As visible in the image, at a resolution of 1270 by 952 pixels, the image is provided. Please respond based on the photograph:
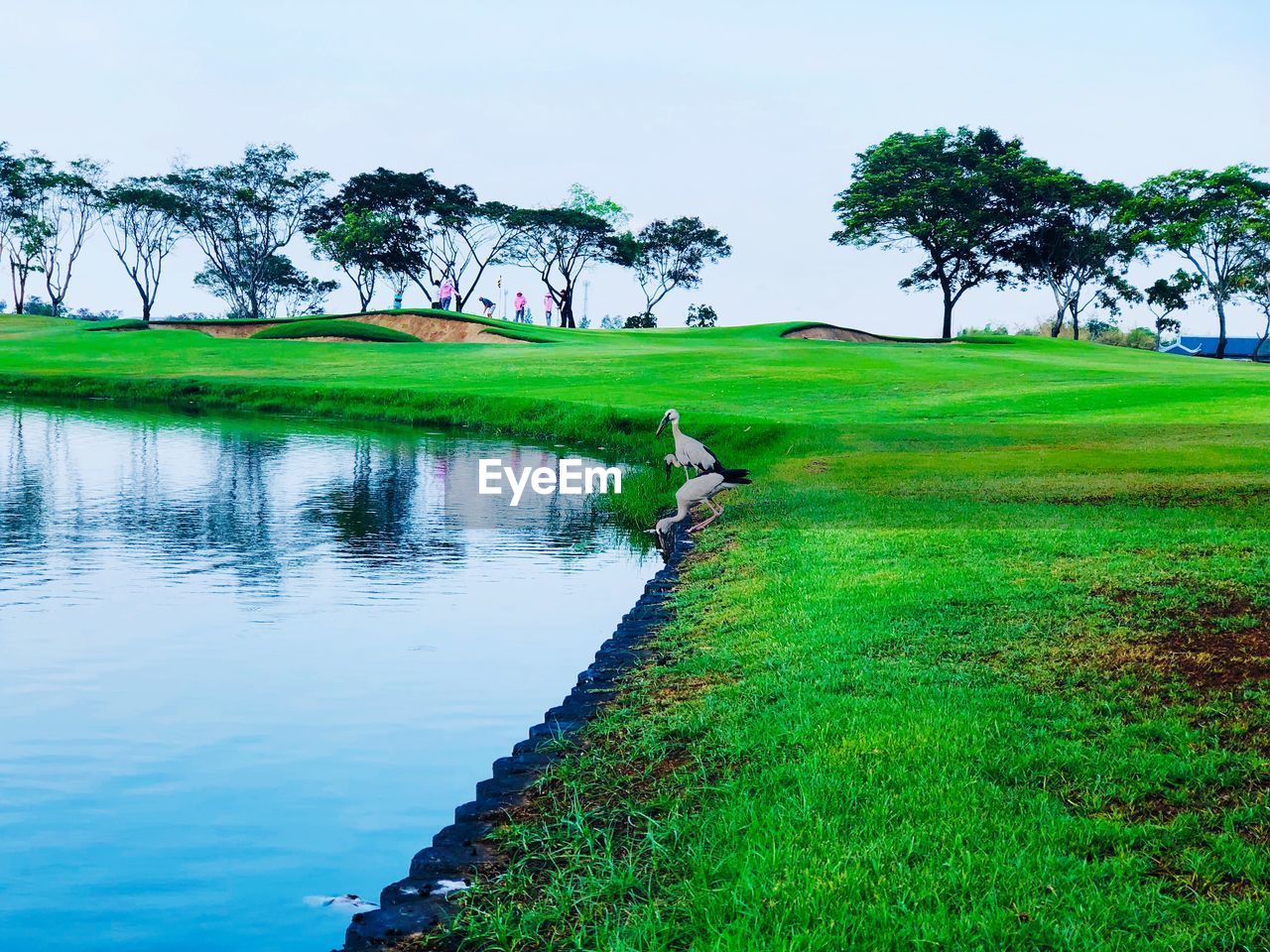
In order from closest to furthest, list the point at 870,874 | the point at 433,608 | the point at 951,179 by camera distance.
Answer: the point at 870,874 < the point at 433,608 < the point at 951,179

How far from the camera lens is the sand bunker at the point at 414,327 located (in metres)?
59.2

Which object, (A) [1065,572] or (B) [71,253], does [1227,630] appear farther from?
(B) [71,253]

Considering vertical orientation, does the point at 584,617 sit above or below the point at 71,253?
below

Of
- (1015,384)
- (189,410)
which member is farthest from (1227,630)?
(189,410)

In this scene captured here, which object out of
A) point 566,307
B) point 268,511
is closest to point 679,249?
point 566,307

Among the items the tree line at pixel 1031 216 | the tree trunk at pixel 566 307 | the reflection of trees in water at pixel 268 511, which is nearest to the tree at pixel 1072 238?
the tree line at pixel 1031 216

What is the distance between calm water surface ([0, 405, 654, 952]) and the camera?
6031 mm

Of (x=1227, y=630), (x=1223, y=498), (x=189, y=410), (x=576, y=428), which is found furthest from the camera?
(x=189, y=410)

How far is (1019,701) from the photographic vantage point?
6711mm

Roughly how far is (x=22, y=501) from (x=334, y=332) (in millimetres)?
38609

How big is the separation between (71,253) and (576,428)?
67.5 meters

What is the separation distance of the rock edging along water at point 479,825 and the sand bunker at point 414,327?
4917cm

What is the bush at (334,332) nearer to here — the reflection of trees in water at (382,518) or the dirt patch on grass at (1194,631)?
the reflection of trees in water at (382,518)

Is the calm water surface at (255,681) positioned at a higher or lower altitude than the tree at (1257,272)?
lower
